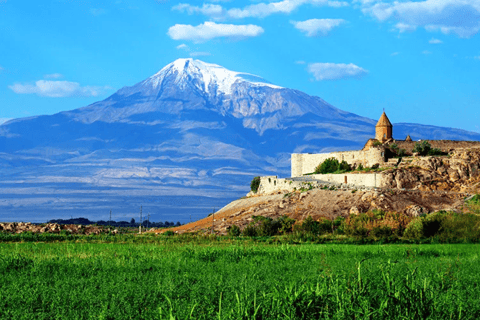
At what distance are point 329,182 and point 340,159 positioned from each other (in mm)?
6371

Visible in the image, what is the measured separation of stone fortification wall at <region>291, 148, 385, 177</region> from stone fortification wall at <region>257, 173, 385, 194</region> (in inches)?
129

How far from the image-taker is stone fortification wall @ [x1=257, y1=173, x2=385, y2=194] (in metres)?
41.2

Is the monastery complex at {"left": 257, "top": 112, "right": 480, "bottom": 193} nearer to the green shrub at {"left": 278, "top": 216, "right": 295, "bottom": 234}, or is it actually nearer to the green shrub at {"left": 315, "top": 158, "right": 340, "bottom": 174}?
the green shrub at {"left": 315, "top": 158, "right": 340, "bottom": 174}

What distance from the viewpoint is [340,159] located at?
2005 inches

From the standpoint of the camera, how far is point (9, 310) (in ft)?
29.4

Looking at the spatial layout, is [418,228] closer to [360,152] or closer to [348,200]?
[348,200]

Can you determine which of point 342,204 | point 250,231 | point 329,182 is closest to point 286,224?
point 250,231

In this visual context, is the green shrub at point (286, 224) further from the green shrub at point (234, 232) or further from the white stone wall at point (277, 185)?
the white stone wall at point (277, 185)

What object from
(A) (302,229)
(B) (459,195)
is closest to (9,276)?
(A) (302,229)

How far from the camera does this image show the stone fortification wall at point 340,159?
46.4 meters

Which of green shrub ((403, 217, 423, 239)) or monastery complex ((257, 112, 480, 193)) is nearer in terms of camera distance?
green shrub ((403, 217, 423, 239))

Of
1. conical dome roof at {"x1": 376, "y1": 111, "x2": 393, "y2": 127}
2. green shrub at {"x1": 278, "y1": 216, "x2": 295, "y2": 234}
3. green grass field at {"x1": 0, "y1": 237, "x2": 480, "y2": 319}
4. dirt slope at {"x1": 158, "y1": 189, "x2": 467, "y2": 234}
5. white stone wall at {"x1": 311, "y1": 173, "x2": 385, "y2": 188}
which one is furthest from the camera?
conical dome roof at {"x1": 376, "y1": 111, "x2": 393, "y2": 127}

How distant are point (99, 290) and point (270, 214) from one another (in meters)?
26.3

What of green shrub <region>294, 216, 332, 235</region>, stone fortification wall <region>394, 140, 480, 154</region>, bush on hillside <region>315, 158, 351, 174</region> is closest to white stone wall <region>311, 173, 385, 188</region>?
bush on hillside <region>315, 158, 351, 174</region>
